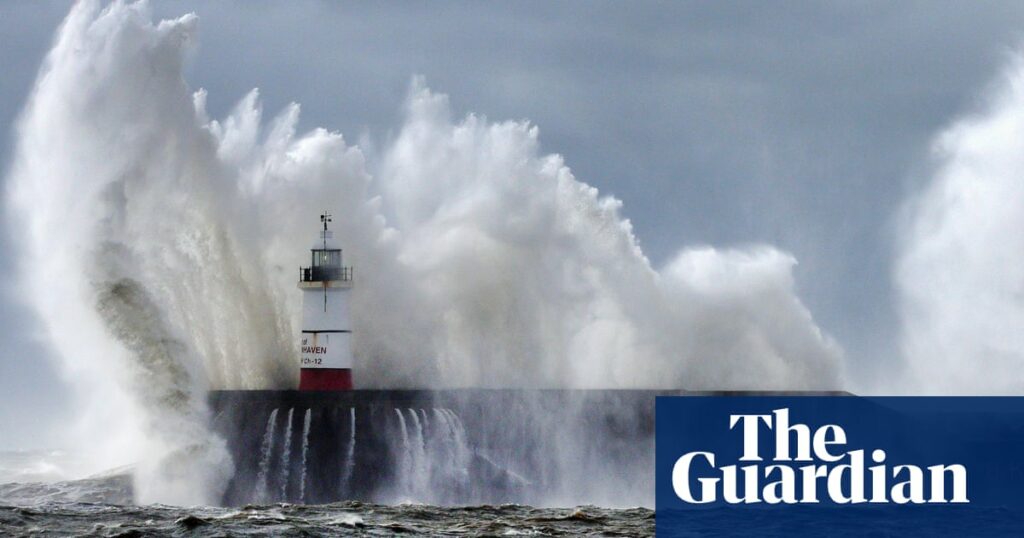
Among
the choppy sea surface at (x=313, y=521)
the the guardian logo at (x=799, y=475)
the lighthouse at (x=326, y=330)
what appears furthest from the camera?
the lighthouse at (x=326, y=330)

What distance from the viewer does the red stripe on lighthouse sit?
2021 inches

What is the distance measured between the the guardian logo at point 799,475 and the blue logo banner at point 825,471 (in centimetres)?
7

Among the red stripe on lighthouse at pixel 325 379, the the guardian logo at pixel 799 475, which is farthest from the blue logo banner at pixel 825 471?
the red stripe on lighthouse at pixel 325 379

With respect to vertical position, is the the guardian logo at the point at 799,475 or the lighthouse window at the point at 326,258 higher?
the lighthouse window at the point at 326,258

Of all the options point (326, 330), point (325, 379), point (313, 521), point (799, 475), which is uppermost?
point (326, 330)

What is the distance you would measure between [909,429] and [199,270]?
22.6 m

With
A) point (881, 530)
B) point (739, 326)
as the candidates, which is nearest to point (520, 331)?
point (739, 326)

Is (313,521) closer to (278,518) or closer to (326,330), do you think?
(278,518)

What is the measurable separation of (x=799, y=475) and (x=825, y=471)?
876 mm

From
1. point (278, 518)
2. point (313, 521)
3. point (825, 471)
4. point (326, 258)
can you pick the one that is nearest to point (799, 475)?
point (825, 471)

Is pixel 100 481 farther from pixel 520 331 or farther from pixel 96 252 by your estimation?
pixel 520 331

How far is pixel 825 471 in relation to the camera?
137 ft

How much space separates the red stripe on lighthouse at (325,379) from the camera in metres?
51.3

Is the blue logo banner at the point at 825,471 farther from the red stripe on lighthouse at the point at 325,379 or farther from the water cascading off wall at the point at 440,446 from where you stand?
the red stripe on lighthouse at the point at 325,379
